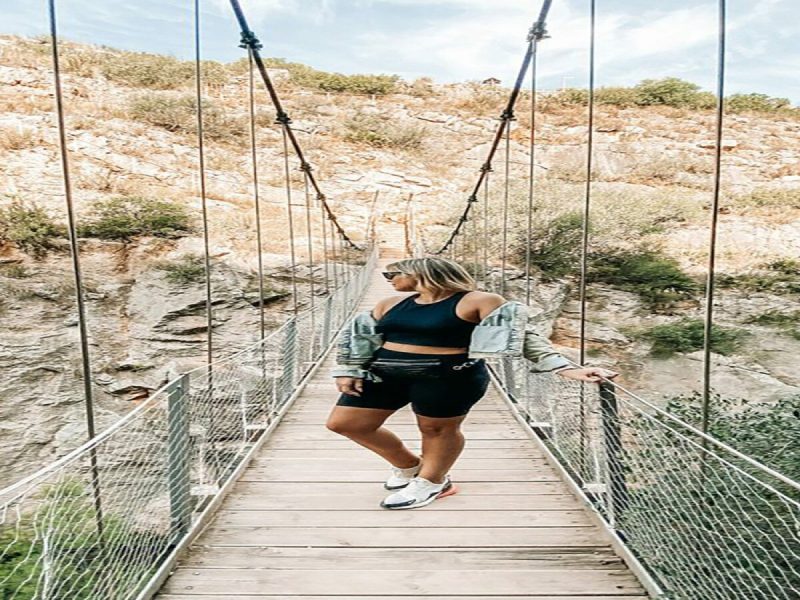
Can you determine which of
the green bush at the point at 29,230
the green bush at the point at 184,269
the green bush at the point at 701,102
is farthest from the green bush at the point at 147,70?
the green bush at the point at 701,102

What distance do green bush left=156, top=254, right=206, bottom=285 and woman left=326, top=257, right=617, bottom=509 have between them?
699 centimetres

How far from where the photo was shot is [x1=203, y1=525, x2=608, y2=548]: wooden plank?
1.71 m

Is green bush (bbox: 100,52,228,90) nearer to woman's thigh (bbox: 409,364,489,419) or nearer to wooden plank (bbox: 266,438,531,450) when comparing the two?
wooden plank (bbox: 266,438,531,450)

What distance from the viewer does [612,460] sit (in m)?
1.74

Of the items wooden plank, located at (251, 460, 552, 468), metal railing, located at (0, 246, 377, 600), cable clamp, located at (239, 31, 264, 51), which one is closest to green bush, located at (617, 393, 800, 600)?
wooden plank, located at (251, 460, 552, 468)

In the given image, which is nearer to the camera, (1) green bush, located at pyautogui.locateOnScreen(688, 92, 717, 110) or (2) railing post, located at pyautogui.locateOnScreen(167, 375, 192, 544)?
(2) railing post, located at pyautogui.locateOnScreen(167, 375, 192, 544)

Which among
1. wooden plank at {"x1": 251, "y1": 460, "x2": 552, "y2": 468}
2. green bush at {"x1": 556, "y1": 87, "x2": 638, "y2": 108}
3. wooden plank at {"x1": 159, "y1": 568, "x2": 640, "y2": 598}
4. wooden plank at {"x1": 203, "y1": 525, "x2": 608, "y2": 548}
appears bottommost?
wooden plank at {"x1": 251, "y1": 460, "x2": 552, "y2": 468}

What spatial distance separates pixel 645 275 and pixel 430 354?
7889mm

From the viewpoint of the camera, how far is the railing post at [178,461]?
5.51 feet

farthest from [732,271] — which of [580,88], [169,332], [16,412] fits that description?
[580,88]

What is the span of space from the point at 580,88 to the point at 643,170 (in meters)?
5.13

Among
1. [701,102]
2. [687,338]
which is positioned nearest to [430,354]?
[687,338]

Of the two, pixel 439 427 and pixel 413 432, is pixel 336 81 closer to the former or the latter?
pixel 413 432

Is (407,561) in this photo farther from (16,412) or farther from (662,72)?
(662,72)
